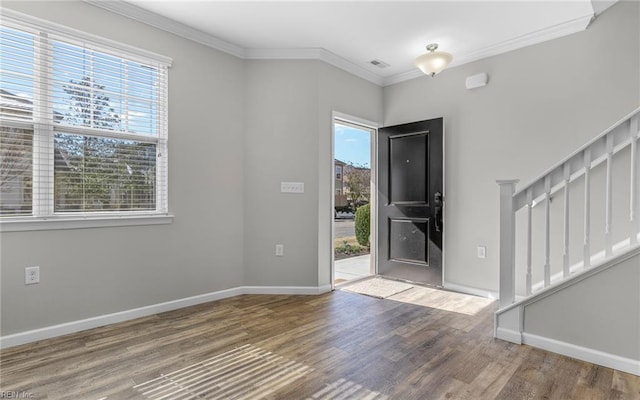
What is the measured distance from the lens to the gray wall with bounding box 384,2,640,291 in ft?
9.17

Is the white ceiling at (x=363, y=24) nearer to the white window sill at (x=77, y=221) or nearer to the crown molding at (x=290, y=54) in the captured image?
the crown molding at (x=290, y=54)

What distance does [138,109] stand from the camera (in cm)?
287

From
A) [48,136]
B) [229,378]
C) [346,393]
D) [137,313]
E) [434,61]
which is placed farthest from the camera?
[434,61]

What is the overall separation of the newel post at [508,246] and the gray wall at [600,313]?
210 millimetres

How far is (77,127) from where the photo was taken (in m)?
2.55

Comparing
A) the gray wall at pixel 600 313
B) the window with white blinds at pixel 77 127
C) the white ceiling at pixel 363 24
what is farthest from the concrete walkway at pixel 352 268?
the white ceiling at pixel 363 24

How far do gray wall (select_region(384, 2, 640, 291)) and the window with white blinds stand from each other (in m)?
3.05

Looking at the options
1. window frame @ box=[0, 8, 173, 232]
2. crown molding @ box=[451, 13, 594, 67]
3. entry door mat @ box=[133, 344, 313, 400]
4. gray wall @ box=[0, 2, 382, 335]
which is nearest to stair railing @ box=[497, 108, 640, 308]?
crown molding @ box=[451, 13, 594, 67]

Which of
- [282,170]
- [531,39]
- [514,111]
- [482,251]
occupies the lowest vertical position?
[482,251]

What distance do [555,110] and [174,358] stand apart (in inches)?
153

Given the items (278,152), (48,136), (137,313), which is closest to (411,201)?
(278,152)

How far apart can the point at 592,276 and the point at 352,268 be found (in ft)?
10.5

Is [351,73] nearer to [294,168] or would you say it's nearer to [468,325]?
[294,168]

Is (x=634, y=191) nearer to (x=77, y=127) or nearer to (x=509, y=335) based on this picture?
(x=509, y=335)
